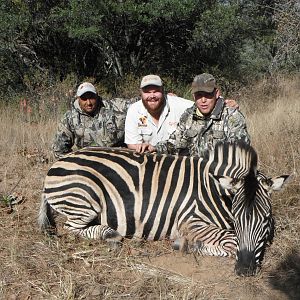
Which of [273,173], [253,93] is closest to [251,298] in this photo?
[273,173]

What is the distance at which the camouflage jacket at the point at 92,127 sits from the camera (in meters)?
5.01

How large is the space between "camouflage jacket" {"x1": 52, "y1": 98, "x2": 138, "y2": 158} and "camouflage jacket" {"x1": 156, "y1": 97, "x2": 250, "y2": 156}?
0.82 meters

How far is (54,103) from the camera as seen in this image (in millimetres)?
8375

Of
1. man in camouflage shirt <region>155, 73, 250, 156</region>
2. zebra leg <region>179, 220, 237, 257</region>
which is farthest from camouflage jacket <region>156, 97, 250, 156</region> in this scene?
zebra leg <region>179, 220, 237, 257</region>

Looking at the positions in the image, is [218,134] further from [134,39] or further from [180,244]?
[134,39]

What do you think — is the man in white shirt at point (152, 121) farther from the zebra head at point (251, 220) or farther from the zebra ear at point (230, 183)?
Result: the zebra head at point (251, 220)

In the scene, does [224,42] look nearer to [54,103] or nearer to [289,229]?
[54,103]

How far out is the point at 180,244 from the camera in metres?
3.32

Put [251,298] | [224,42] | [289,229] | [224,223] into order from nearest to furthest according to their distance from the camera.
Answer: [251,298]
[224,223]
[289,229]
[224,42]

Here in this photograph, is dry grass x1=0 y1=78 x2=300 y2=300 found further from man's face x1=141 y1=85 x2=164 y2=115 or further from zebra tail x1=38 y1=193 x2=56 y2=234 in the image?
man's face x1=141 y1=85 x2=164 y2=115

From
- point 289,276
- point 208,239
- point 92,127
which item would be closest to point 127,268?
point 208,239

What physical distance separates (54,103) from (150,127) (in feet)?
14.0

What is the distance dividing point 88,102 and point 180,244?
216 centimetres

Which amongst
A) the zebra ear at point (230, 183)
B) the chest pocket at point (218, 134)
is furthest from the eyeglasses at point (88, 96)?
the zebra ear at point (230, 183)
